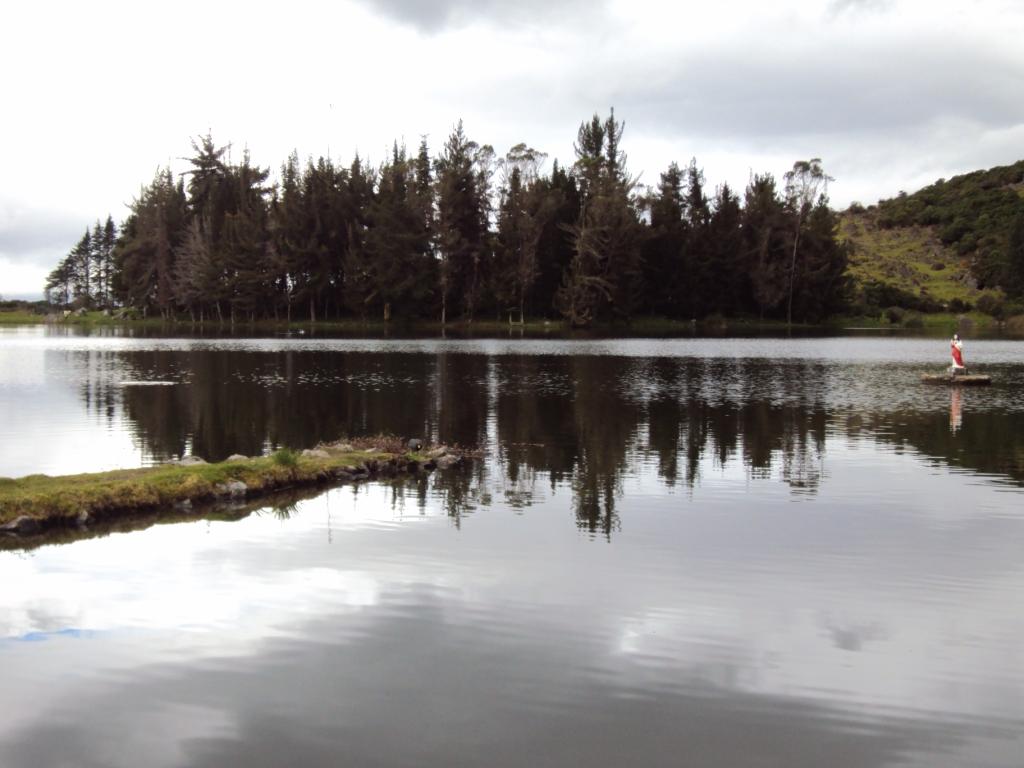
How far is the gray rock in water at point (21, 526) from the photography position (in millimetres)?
16125

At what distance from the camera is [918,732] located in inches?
359

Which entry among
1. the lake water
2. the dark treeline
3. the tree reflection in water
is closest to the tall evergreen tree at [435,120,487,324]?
the dark treeline

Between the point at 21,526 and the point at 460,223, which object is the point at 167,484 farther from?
the point at 460,223

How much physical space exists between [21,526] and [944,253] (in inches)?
6993

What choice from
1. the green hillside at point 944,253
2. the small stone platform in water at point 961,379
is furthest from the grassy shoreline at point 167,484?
the green hillside at point 944,253

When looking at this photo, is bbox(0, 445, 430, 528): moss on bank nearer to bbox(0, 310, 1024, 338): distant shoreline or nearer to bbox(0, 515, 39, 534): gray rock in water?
bbox(0, 515, 39, 534): gray rock in water

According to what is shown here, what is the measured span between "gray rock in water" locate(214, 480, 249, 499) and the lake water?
94 centimetres

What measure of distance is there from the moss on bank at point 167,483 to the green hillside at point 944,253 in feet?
396

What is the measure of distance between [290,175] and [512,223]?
3410 cm

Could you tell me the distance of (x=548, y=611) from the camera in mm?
12508

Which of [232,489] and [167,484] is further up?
[167,484]

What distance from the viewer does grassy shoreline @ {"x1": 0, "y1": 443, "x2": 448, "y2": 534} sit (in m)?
16.8

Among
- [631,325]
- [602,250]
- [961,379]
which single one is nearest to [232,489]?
[961,379]

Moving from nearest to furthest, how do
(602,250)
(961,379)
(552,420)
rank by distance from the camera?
(552,420), (961,379), (602,250)
